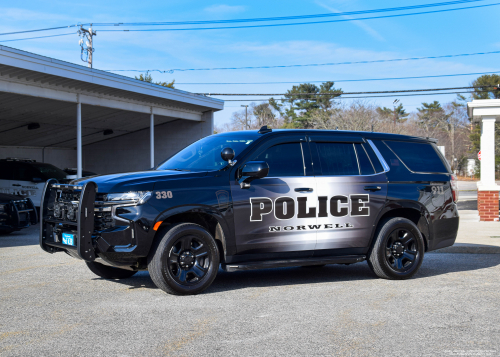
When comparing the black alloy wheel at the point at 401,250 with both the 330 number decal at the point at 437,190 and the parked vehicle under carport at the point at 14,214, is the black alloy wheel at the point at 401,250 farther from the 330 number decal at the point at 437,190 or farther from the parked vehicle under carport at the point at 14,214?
the parked vehicle under carport at the point at 14,214

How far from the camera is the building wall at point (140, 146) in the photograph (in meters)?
26.4

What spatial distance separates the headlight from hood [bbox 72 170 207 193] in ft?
0.14

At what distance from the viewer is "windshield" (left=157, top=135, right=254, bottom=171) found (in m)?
6.94

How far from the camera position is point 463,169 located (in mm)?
76000

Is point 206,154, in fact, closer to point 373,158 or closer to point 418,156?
point 373,158

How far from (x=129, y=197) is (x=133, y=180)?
0.70 feet

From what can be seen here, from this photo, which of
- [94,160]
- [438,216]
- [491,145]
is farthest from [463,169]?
[438,216]

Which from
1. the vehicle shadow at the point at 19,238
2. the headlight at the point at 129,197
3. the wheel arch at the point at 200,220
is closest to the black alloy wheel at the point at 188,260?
the wheel arch at the point at 200,220

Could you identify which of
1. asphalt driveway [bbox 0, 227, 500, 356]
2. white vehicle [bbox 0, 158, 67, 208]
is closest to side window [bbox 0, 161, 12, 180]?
white vehicle [bbox 0, 158, 67, 208]

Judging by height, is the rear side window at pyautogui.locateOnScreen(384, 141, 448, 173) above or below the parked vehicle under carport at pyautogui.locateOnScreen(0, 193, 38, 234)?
above

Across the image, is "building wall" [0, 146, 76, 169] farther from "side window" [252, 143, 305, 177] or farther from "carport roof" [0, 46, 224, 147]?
"side window" [252, 143, 305, 177]

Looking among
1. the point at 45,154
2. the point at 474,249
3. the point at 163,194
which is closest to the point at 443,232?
the point at 474,249

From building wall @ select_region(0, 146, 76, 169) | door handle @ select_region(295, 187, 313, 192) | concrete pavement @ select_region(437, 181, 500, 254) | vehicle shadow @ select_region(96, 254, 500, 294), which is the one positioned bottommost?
vehicle shadow @ select_region(96, 254, 500, 294)

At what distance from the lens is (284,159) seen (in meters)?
7.04
